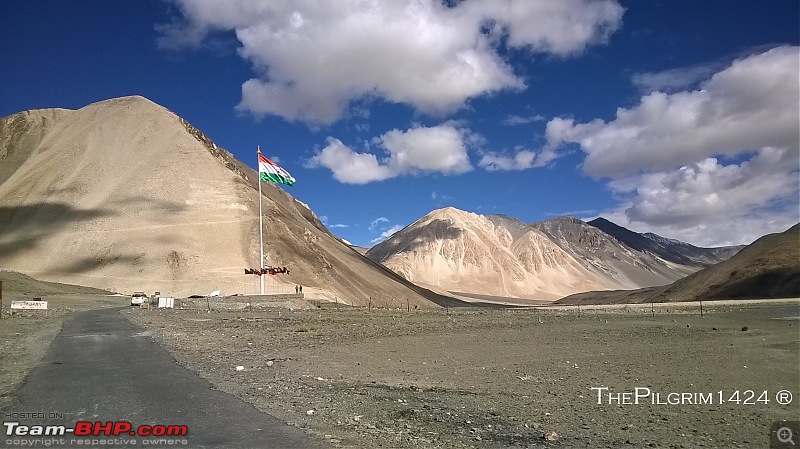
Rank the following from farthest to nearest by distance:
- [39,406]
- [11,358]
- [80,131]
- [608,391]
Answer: [80,131], [11,358], [608,391], [39,406]

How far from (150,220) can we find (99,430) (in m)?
93.8

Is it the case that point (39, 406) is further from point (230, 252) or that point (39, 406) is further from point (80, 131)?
point (80, 131)

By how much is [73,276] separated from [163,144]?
118 feet

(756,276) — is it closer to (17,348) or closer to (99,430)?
(17,348)

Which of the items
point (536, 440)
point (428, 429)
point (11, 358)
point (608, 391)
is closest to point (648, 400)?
point (608, 391)

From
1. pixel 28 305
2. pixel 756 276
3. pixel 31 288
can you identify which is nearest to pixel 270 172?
pixel 28 305

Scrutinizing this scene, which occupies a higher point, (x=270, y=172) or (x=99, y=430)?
(x=270, y=172)

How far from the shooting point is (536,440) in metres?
8.02

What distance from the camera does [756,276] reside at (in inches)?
4173
